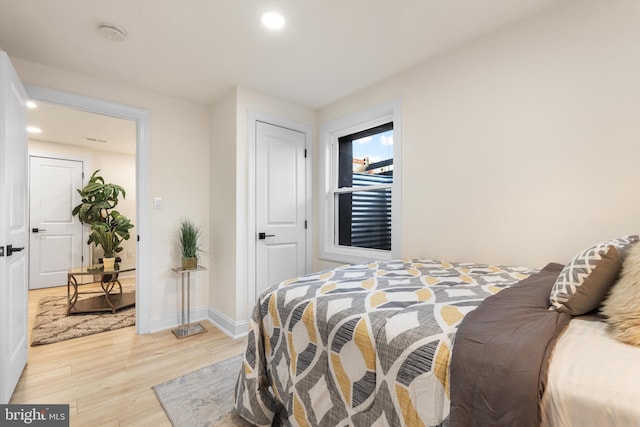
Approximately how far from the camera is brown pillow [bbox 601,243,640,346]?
2.46ft

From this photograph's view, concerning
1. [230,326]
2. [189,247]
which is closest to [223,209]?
[189,247]

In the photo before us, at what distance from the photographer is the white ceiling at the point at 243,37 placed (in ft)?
5.81

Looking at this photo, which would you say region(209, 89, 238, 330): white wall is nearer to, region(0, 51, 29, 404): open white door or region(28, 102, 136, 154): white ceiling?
region(28, 102, 136, 154): white ceiling

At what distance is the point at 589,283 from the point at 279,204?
2.51m

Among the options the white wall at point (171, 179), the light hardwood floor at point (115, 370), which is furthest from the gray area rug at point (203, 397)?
the white wall at point (171, 179)

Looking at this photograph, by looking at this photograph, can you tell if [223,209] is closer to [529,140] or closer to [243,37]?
[243,37]

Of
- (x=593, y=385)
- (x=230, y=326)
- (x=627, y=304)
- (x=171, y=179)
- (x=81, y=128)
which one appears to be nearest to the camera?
(x=593, y=385)

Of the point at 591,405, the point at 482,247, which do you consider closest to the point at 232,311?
the point at 482,247

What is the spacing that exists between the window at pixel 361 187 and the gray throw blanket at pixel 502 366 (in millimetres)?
1728

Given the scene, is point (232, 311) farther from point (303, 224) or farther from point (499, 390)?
point (499, 390)

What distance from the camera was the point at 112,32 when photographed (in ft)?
6.45

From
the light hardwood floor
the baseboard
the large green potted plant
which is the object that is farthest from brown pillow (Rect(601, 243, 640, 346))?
the large green potted plant

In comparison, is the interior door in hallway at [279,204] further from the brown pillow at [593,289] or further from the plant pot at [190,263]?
the brown pillow at [593,289]

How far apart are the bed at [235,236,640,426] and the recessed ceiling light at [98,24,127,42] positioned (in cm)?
201
